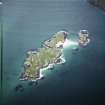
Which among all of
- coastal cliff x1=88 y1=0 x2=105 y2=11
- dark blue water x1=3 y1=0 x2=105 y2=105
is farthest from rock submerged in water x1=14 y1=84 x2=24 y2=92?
coastal cliff x1=88 y1=0 x2=105 y2=11

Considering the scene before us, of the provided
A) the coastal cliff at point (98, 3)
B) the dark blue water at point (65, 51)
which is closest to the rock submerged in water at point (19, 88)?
the dark blue water at point (65, 51)

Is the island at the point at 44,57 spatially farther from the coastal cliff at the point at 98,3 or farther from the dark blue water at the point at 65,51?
the coastal cliff at the point at 98,3

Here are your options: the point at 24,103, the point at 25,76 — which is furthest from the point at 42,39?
the point at 24,103

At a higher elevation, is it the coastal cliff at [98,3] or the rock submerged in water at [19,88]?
the coastal cliff at [98,3]

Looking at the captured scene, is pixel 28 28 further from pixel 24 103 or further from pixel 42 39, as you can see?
pixel 24 103

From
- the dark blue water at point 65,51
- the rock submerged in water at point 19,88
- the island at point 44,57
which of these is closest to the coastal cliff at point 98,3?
the dark blue water at point 65,51

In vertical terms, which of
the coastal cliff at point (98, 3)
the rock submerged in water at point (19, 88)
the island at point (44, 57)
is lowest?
the rock submerged in water at point (19, 88)

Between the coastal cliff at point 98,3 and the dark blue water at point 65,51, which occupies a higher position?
the coastal cliff at point 98,3
